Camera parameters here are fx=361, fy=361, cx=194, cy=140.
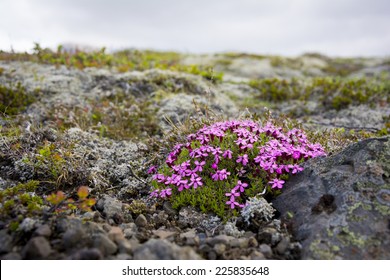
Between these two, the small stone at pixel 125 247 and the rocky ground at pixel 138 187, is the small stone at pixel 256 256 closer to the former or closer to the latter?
the rocky ground at pixel 138 187

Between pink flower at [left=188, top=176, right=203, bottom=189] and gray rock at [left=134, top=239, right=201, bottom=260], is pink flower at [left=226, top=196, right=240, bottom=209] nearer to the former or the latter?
pink flower at [left=188, top=176, right=203, bottom=189]

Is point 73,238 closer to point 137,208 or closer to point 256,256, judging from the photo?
point 137,208

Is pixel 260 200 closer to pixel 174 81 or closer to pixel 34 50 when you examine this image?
pixel 174 81

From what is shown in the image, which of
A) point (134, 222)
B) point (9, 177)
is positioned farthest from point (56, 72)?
point (134, 222)

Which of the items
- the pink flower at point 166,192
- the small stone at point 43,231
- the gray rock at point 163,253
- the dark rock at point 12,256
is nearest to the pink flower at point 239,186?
the pink flower at point 166,192

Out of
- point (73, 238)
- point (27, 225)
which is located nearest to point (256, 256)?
point (73, 238)

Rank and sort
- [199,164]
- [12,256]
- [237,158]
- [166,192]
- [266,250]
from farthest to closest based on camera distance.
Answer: [237,158]
[199,164]
[166,192]
[266,250]
[12,256]
